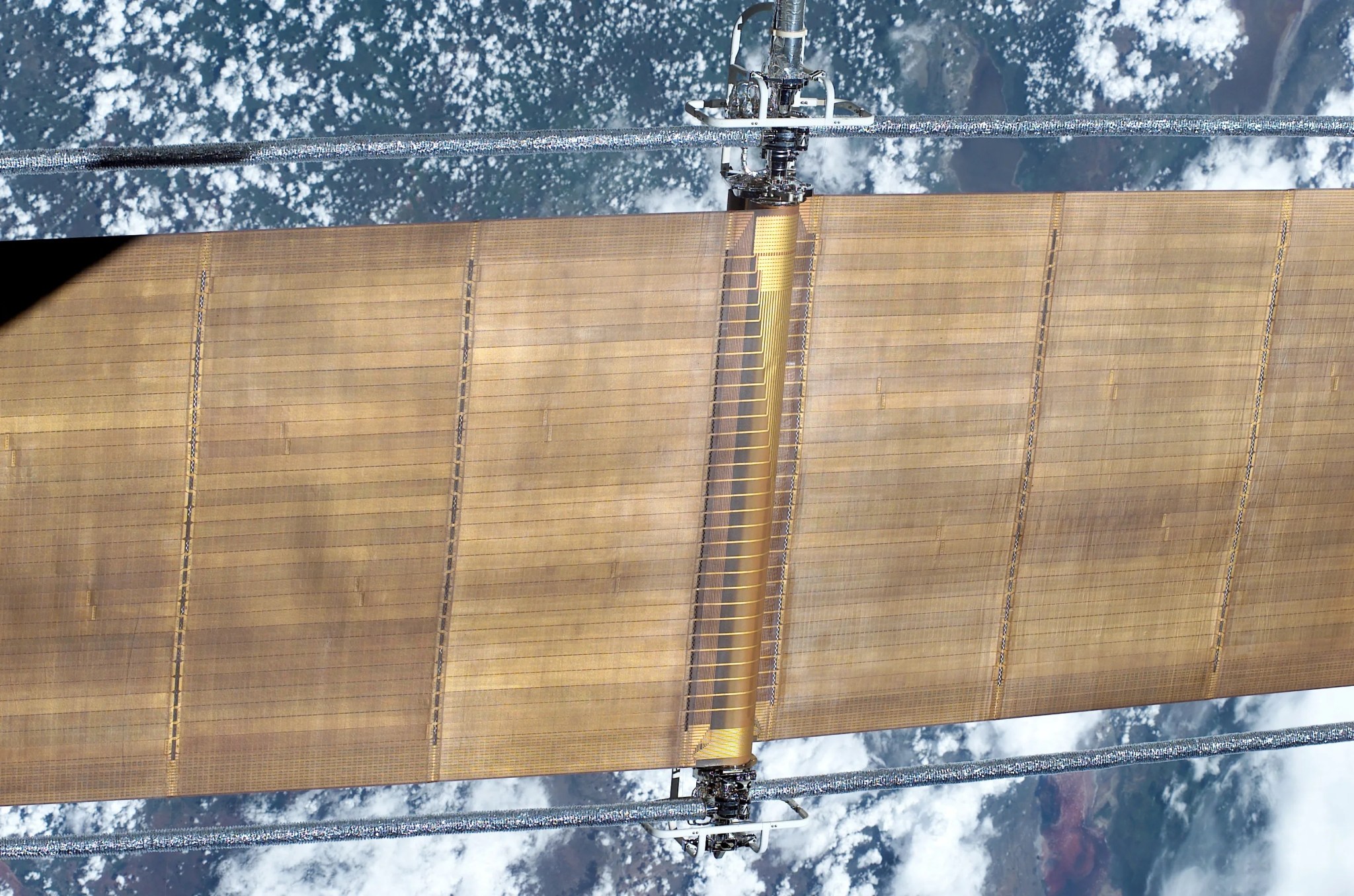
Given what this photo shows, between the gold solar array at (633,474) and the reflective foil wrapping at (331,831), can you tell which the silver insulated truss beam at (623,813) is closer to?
the reflective foil wrapping at (331,831)

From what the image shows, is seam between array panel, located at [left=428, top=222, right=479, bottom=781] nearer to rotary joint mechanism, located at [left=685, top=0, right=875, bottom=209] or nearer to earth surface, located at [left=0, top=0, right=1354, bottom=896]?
rotary joint mechanism, located at [left=685, top=0, right=875, bottom=209]

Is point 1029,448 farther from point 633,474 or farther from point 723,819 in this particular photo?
point 723,819

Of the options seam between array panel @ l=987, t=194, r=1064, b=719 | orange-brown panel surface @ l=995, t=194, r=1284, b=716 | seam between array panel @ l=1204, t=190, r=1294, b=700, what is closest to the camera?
seam between array panel @ l=987, t=194, r=1064, b=719

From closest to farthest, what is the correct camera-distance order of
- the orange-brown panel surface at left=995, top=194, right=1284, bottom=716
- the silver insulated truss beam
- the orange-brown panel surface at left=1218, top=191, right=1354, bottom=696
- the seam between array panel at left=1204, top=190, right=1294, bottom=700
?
the silver insulated truss beam
the orange-brown panel surface at left=995, top=194, right=1284, bottom=716
the seam between array panel at left=1204, top=190, right=1294, bottom=700
the orange-brown panel surface at left=1218, top=191, right=1354, bottom=696

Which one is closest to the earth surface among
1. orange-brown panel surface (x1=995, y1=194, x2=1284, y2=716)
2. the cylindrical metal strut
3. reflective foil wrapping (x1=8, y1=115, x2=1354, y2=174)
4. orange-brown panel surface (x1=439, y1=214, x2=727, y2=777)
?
orange-brown panel surface (x1=439, y1=214, x2=727, y2=777)

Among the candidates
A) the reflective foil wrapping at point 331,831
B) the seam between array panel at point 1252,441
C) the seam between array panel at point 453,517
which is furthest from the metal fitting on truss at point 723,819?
the seam between array panel at point 1252,441

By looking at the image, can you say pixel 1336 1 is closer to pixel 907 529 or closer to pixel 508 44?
pixel 508 44

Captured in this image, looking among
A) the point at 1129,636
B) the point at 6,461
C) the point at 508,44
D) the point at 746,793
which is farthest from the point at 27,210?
the point at 1129,636
